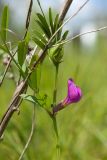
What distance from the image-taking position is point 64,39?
0.68 meters

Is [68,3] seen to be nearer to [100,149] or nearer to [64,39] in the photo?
[64,39]

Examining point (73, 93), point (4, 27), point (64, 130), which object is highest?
point (4, 27)

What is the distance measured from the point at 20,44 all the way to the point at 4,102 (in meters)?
1.19

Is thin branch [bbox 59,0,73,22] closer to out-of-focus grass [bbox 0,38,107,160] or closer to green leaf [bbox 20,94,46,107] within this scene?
green leaf [bbox 20,94,46,107]

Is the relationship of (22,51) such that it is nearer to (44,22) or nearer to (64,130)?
(44,22)

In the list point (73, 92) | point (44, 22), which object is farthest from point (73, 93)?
point (44, 22)

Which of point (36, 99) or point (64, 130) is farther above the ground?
point (36, 99)

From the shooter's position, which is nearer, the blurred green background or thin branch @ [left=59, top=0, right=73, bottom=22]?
thin branch @ [left=59, top=0, right=73, bottom=22]

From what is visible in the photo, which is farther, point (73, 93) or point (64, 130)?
point (64, 130)

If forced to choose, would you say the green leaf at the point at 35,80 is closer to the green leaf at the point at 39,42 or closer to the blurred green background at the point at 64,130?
the green leaf at the point at 39,42

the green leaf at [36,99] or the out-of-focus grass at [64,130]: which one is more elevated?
the green leaf at [36,99]

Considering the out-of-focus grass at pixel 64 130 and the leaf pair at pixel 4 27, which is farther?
the out-of-focus grass at pixel 64 130

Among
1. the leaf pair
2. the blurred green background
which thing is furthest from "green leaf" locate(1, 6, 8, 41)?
the blurred green background

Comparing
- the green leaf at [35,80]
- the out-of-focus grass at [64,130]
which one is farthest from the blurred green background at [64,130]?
the green leaf at [35,80]
